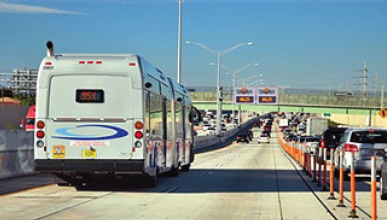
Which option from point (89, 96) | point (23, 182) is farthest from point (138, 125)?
point (23, 182)

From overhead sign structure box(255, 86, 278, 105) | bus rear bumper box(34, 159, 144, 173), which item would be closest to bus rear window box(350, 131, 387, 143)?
bus rear bumper box(34, 159, 144, 173)

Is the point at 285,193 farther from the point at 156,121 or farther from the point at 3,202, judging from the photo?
the point at 3,202

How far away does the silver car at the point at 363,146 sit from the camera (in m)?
22.2

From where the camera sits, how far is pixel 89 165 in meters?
16.4

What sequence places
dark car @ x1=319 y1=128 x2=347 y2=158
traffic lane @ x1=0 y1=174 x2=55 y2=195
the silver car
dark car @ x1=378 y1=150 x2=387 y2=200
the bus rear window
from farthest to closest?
dark car @ x1=319 y1=128 x2=347 y2=158 → the bus rear window → the silver car → traffic lane @ x1=0 y1=174 x2=55 y2=195 → dark car @ x1=378 y1=150 x2=387 y2=200

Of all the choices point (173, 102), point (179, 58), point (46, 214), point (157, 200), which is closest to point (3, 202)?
point (46, 214)

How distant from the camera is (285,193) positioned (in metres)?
18.2

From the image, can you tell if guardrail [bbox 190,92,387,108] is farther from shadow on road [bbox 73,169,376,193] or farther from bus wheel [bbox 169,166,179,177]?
bus wheel [bbox 169,166,179,177]

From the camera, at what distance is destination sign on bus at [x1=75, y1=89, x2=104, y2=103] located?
1652 cm

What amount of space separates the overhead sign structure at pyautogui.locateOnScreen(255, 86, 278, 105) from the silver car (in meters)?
70.7

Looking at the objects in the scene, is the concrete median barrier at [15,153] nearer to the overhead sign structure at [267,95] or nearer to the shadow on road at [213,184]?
the shadow on road at [213,184]

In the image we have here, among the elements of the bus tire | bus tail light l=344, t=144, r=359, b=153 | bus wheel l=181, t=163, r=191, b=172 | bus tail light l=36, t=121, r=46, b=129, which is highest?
bus tail light l=36, t=121, r=46, b=129

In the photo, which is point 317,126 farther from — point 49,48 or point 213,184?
point 49,48

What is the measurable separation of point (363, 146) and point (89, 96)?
32.2 ft
